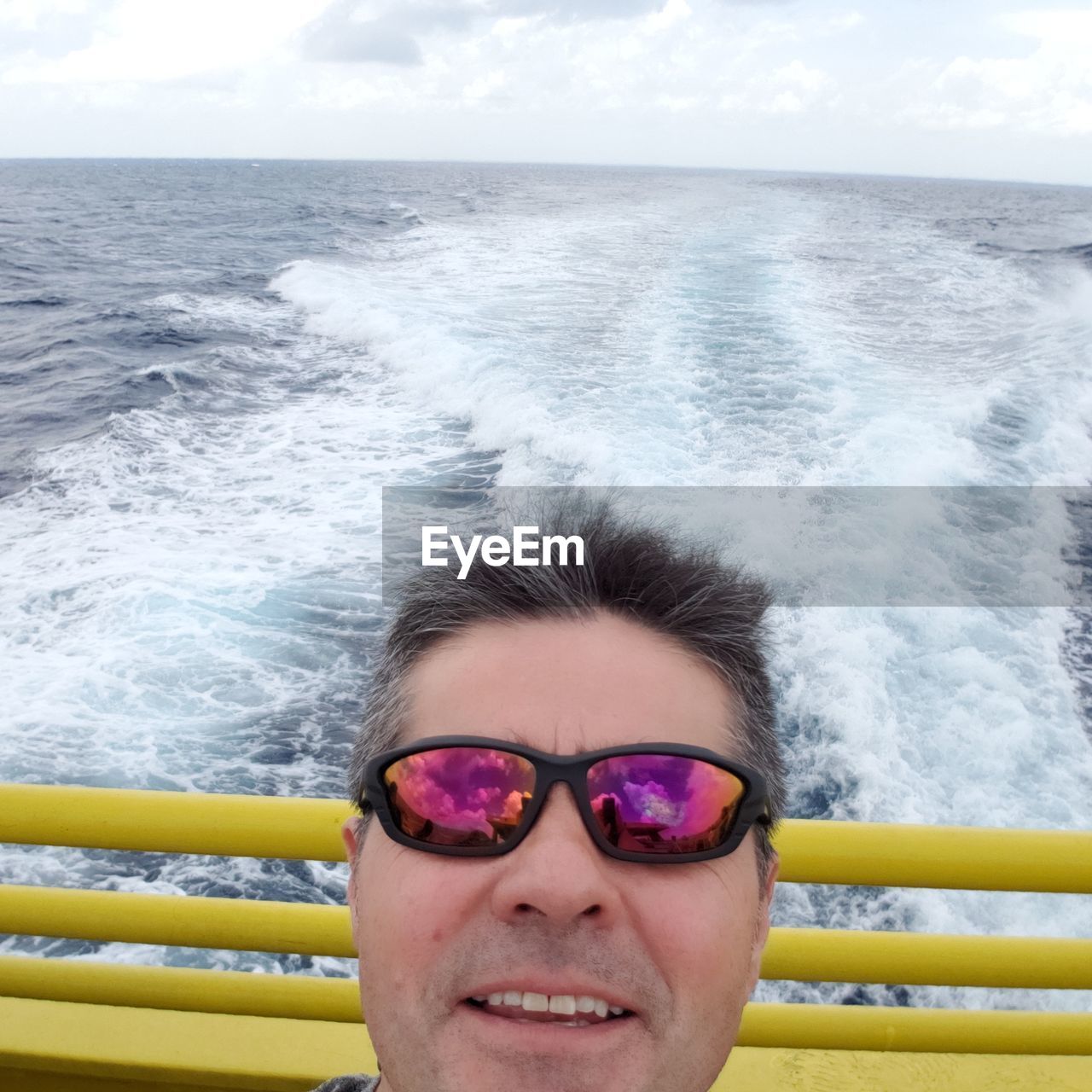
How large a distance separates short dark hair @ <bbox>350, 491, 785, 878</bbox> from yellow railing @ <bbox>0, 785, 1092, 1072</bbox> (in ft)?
0.87

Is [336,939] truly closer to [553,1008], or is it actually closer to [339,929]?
[339,929]

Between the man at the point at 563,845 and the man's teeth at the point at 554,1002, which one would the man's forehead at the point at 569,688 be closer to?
→ the man at the point at 563,845

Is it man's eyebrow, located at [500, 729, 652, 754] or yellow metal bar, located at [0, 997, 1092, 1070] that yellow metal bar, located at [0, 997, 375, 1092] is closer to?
yellow metal bar, located at [0, 997, 1092, 1070]

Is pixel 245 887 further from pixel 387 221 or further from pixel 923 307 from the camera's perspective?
pixel 387 221

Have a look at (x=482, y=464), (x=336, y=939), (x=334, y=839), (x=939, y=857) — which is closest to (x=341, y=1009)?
(x=336, y=939)

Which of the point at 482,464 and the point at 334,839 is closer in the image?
the point at 334,839

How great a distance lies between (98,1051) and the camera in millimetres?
1647

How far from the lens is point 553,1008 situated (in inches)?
35.3

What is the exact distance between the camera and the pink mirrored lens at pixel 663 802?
3.12 feet

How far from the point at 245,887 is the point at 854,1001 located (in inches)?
94.7

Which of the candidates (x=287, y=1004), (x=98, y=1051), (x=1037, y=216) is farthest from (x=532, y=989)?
(x=1037, y=216)

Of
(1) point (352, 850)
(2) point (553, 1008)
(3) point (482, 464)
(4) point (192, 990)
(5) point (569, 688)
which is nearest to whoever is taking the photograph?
(2) point (553, 1008)

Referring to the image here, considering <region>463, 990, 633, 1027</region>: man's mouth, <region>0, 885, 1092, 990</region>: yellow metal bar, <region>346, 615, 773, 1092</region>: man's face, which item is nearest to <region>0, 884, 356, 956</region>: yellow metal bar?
<region>0, 885, 1092, 990</region>: yellow metal bar
